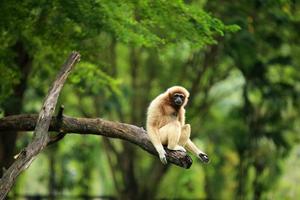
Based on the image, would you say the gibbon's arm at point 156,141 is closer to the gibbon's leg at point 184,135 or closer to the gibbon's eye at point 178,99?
the gibbon's leg at point 184,135

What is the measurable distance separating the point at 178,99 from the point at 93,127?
55.1 inches

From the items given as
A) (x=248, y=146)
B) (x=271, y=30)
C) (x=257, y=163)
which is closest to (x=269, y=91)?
(x=271, y=30)

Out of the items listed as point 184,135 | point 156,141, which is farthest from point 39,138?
point 184,135

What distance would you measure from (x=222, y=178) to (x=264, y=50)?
5903 mm

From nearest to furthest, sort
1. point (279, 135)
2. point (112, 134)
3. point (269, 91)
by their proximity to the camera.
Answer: point (112, 134), point (269, 91), point (279, 135)

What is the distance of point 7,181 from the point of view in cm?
1036

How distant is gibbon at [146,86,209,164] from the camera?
10.8 m

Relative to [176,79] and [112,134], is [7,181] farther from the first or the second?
[176,79]

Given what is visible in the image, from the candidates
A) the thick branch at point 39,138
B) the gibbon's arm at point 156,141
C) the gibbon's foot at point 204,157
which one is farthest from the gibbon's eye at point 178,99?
the thick branch at point 39,138

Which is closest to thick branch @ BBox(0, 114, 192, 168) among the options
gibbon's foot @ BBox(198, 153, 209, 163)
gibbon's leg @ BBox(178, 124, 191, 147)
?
gibbon's foot @ BBox(198, 153, 209, 163)

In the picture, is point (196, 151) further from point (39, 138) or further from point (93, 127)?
point (39, 138)

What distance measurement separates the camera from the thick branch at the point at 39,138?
34.0 feet

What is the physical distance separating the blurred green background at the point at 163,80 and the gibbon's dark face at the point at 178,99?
1.93m

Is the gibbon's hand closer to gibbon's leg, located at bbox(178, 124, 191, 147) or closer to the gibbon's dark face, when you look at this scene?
gibbon's leg, located at bbox(178, 124, 191, 147)
